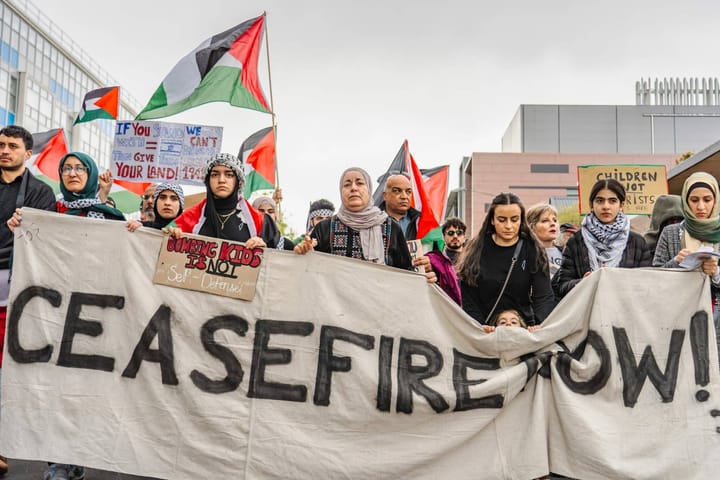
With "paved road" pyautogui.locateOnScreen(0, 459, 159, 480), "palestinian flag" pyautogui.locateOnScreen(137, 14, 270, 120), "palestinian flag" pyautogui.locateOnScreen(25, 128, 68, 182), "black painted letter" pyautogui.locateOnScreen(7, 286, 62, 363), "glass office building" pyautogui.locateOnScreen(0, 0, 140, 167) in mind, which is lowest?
"paved road" pyautogui.locateOnScreen(0, 459, 159, 480)

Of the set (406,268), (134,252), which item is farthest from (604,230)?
(134,252)

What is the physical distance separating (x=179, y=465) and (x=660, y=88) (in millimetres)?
82502

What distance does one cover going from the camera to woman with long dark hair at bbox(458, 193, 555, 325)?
13.3ft

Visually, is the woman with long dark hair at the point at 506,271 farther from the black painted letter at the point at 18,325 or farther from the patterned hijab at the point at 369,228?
the black painted letter at the point at 18,325

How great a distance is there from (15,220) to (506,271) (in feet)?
9.42

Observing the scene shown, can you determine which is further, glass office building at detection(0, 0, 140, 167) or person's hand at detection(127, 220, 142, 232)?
glass office building at detection(0, 0, 140, 167)

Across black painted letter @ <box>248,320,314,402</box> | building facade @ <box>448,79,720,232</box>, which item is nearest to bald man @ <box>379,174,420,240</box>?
black painted letter @ <box>248,320,314,402</box>

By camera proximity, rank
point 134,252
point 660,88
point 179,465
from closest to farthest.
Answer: point 179,465 → point 134,252 → point 660,88

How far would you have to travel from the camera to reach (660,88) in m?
76.1

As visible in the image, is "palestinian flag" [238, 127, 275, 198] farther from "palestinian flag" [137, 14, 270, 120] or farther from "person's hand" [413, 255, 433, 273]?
"person's hand" [413, 255, 433, 273]

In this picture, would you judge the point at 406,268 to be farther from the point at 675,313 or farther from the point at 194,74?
the point at 194,74

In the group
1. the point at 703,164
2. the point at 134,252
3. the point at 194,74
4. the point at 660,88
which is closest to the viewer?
the point at 134,252

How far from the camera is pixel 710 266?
3.78m

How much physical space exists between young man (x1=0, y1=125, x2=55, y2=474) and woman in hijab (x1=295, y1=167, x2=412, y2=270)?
65.6 inches
